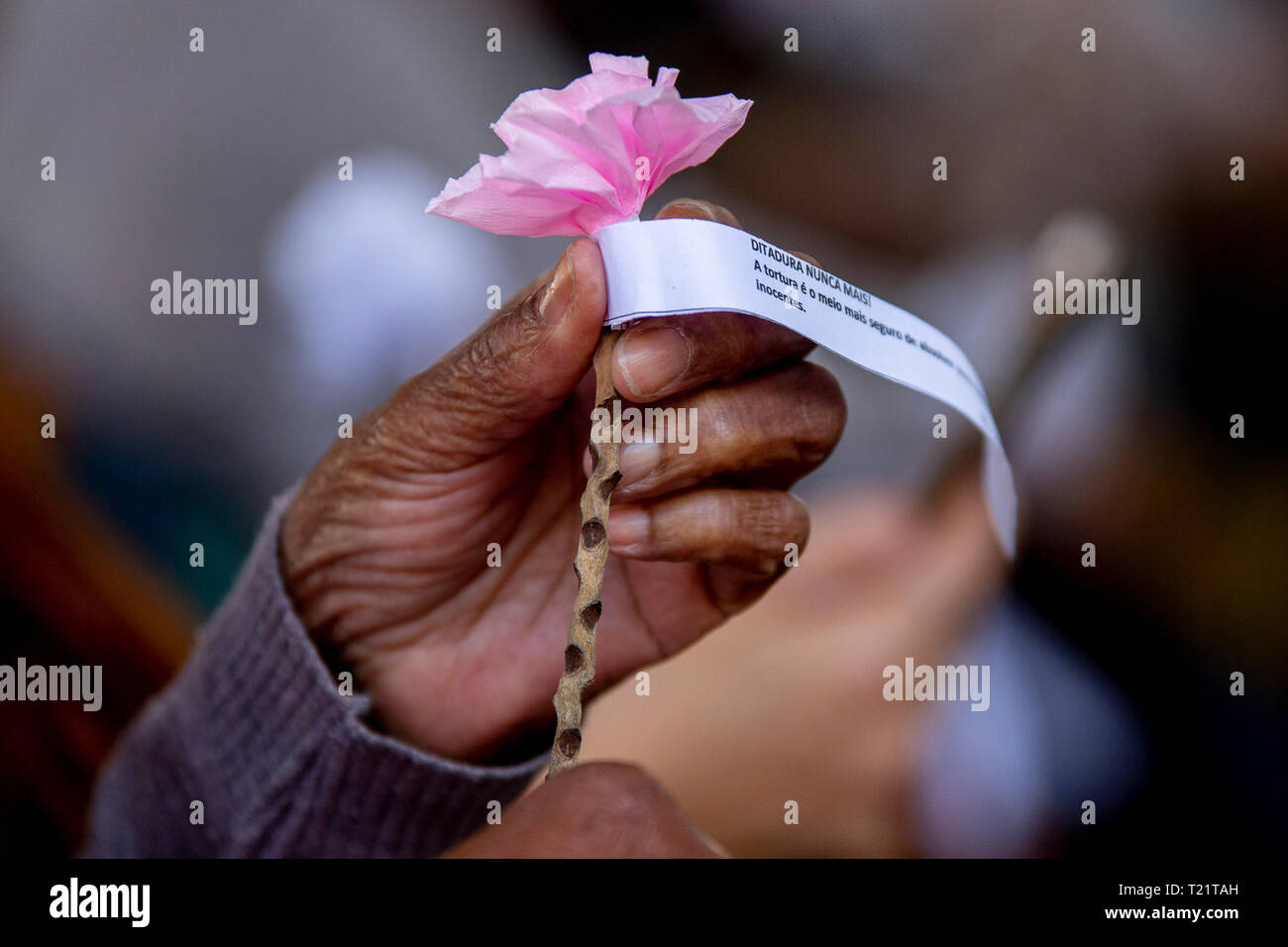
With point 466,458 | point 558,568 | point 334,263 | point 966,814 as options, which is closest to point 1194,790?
point 966,814

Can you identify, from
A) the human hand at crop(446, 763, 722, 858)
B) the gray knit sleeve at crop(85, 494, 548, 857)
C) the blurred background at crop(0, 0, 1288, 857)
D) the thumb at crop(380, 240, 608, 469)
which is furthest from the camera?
the blurred background at crop(0, 0, 1288, 857)

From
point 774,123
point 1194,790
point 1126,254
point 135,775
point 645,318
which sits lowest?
point 1194,790

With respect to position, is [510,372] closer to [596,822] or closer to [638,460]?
[638,460]

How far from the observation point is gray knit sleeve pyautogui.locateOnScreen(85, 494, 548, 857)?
1.92ft

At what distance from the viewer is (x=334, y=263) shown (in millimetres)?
1321

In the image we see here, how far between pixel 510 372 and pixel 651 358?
77mm

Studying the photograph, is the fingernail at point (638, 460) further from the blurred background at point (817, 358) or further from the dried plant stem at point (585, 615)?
the blurred background at point (817, 358)

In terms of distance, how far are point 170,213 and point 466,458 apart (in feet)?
3.24

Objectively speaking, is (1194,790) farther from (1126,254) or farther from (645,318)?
(645,318)

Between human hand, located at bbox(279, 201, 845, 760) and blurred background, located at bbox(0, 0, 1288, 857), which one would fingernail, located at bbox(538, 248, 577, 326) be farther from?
blurred background, located at bbox(0, 0, 1288, 857)

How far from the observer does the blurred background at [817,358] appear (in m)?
1.13

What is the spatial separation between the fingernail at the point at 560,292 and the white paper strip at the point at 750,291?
0.7 inches

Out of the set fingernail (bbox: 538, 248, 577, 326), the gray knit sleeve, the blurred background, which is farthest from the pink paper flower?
the blurred background

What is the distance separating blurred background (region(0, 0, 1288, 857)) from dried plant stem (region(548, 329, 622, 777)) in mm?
661
